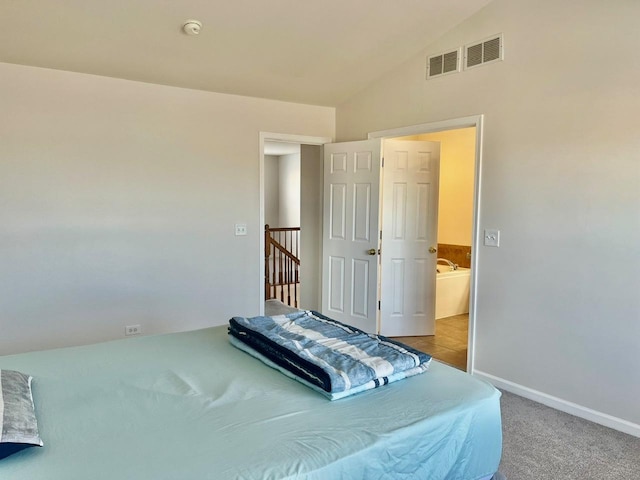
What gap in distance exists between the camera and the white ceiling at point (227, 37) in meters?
2.81

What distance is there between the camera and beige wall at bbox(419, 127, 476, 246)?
5.73 m

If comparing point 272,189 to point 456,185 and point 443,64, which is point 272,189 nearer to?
point 456,185

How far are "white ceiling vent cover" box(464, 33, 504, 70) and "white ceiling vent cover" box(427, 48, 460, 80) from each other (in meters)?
0.09

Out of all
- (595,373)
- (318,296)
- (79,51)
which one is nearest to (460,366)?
(595,373)

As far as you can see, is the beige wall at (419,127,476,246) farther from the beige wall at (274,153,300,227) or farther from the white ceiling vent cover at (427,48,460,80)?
the beige wall at (274,153,300,227)

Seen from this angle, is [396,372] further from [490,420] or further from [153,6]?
[153,6]

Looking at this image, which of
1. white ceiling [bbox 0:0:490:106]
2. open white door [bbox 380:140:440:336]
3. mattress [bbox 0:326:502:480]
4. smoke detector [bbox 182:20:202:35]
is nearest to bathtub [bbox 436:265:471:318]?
open white door [bbox 380:140:440:336]

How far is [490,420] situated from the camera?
1626mm

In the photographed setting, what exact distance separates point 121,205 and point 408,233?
269 centimetres

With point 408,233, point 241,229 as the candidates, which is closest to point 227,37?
point 241,229

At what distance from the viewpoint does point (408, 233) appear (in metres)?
4.43

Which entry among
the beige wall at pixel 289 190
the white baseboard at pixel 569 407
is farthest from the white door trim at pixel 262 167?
the beige wall at pixel 289 190

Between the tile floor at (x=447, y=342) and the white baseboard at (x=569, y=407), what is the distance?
44 centimetres

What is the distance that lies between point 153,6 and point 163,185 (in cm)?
145
